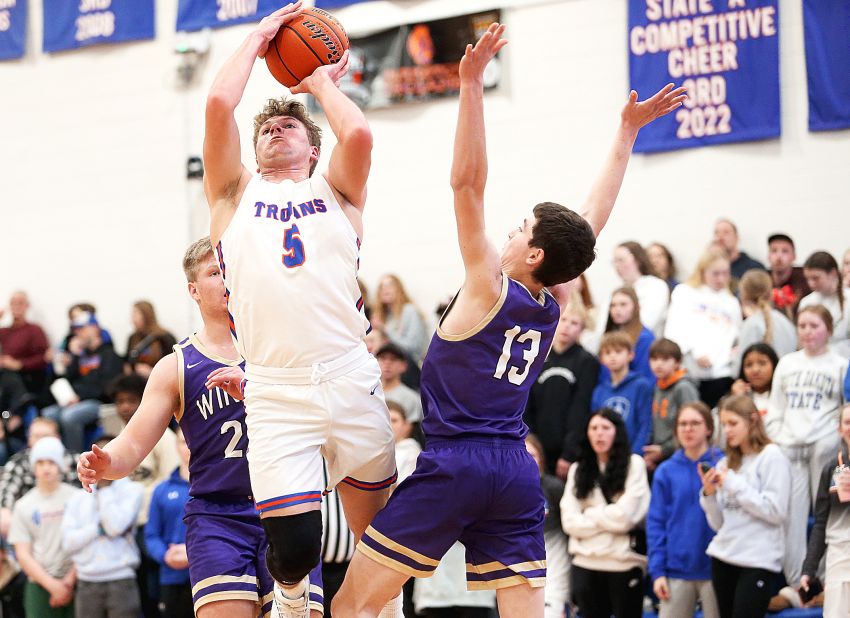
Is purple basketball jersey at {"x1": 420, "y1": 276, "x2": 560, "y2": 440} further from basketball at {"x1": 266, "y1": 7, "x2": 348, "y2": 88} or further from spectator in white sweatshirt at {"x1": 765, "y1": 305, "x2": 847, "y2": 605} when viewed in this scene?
spectator in white sweatshirt at {"x1": 765, "y1": 305, "x2": 847, "y2": 605}

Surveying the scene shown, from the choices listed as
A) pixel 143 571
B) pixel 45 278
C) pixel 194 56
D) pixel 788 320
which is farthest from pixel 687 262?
Answer: pixel 45 278

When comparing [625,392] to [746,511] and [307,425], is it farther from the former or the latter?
[307,425]

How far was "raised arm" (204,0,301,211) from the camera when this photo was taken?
4.62 m

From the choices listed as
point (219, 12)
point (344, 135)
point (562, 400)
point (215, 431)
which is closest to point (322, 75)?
point (344, 135)

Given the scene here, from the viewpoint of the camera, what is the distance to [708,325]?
10.4 m

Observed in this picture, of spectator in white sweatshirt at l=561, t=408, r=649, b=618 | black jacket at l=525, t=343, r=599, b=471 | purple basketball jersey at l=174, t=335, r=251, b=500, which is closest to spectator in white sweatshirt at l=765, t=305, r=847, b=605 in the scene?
spectator in white sweatshirt at l=561, t=408, r=649, b=618

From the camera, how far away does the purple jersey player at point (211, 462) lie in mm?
5094

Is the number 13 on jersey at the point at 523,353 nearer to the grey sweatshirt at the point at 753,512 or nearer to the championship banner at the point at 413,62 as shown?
the grey sweatshirt at the point at 753,512

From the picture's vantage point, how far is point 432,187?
542 inches

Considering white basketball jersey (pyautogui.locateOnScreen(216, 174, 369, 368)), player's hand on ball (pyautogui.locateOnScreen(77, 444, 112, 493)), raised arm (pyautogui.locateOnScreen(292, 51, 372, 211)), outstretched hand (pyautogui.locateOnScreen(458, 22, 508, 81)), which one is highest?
outstretched hand (pyautogui.locateOnScreen(458, 22, 508, 81))

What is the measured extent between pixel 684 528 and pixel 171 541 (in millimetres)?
4163

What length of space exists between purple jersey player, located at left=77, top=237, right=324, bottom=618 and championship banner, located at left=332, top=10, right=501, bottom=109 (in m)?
8.51

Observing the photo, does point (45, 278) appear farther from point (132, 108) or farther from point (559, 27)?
point (559, 27)

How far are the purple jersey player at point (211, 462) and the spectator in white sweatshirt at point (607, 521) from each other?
3.94 m
